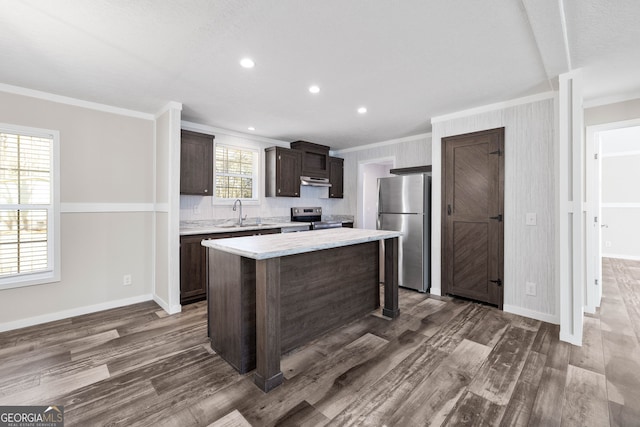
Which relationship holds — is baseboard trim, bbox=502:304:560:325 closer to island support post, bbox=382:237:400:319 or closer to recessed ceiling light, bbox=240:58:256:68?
island support post, bbox=382:237:400:319

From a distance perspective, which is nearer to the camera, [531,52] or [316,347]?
[531,52]

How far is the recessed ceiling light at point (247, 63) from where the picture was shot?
7.63ft

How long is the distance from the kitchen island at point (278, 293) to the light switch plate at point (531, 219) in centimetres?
150

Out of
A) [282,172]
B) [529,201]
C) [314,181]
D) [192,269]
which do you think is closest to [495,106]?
[529,201]

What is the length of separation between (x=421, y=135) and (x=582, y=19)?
302cm

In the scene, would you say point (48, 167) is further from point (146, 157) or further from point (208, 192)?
point (208, 192)

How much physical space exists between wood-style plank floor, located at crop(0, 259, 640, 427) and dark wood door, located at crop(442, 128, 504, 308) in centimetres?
58

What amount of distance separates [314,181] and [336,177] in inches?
28.3

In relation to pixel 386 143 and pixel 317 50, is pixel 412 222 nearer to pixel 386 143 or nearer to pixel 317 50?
pixel 386 143

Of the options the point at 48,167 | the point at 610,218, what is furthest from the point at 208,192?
the point at 610,218

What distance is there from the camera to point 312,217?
589 centimetres

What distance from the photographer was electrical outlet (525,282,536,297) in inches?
122

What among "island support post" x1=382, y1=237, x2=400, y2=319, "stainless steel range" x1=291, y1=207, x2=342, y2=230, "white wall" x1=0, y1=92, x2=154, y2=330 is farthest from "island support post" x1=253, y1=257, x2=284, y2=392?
"stainless steel range" x1=291, y1=207, x2=342, y2=230

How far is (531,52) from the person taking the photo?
87.6 inches
